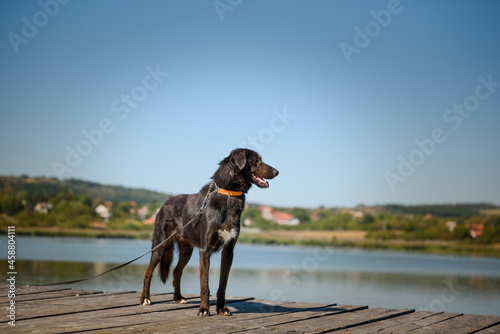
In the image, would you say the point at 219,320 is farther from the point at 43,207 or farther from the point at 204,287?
the point at 43,207

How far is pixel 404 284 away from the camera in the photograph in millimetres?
23938

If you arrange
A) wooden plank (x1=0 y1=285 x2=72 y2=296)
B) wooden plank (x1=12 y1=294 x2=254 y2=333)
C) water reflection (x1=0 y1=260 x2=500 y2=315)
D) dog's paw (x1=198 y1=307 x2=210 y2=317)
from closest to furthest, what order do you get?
wooden plank (x1=12 y1=294 x2=254 y2=333) < dog's paw (x1=198 y1=307 x2=210 y2=317) < wooden plank (x1=0 y1=285 x2=72 y2=296) < water reflection (x1=0 y1=260 x2=500 y2=315)

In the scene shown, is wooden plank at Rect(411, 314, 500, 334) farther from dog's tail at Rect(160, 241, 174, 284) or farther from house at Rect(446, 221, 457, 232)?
house at Rect(446, 221, 457, 232)

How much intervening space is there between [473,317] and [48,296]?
554cm

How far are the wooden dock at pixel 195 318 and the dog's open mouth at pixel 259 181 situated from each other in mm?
1495

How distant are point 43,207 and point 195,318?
61837mm

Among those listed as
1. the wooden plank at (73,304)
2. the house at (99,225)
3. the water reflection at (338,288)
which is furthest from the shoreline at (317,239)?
the wooden plank at (73,304)

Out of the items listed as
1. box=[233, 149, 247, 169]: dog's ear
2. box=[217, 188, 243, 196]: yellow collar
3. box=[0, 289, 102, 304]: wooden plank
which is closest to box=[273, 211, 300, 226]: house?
box=[0, 289, 102, 304]: wooden plank

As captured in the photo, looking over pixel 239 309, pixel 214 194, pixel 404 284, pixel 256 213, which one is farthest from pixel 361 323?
pixel 256 213

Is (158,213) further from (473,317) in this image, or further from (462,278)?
(462,278)

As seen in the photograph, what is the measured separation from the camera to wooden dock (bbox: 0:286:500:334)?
18.9 ft

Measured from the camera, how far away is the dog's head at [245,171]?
22.4ft

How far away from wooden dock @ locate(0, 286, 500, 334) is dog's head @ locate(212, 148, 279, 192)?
1.52 m

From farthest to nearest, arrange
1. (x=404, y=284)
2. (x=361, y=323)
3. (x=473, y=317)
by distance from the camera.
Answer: (x=404, y=284) → (x=473, y=317) → (x=361, y=323)
